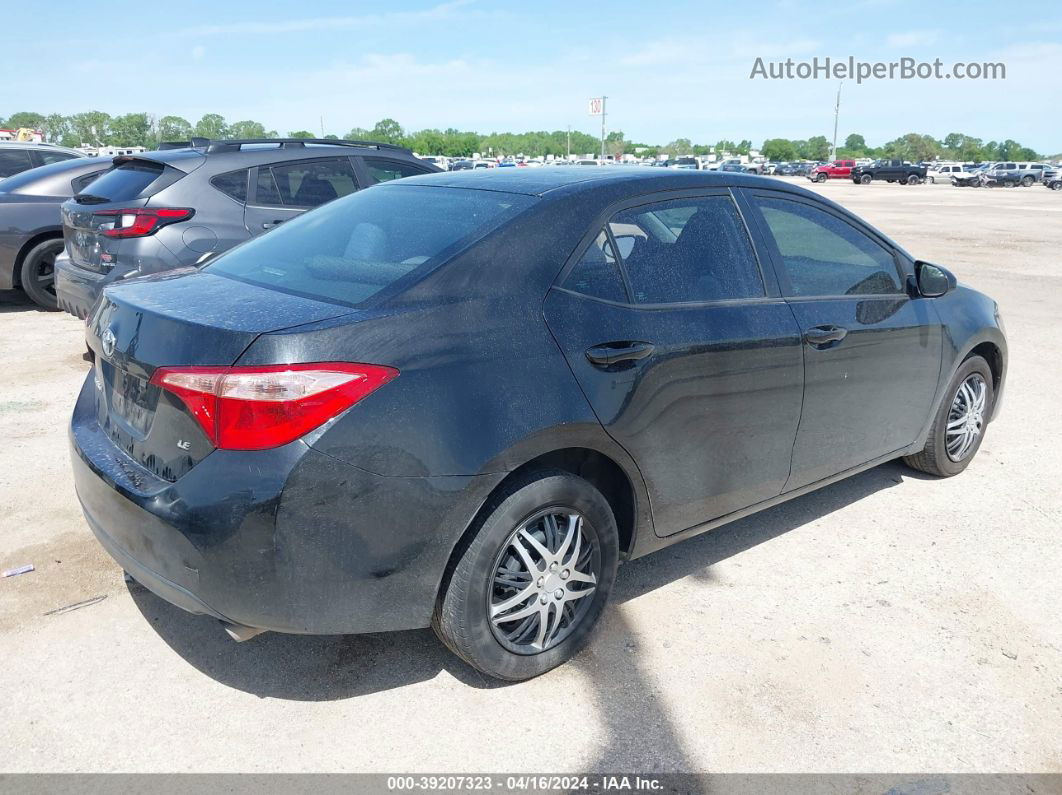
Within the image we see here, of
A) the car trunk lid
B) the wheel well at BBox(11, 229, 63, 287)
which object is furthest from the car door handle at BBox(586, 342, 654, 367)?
the wheel well at BBox(11, 229, 63, 287)

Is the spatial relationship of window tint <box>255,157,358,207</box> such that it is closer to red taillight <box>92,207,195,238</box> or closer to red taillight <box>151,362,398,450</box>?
red taillight <box>92,207,195,238</box>

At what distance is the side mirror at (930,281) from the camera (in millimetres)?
4242

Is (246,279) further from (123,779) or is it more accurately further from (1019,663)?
(1019,663)

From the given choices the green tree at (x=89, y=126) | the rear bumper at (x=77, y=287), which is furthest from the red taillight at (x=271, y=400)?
the green tree at (x=89, y=126)

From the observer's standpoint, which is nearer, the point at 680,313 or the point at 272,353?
the point at 272,353

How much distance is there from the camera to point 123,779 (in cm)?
249

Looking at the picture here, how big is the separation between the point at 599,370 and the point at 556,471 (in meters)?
0.36

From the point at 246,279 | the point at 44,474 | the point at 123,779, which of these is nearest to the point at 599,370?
the point at 246,279

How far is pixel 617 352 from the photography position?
9.63 ft

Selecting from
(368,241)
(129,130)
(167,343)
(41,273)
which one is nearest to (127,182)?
(41,273)

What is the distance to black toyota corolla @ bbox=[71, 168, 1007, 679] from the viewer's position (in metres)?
2.43

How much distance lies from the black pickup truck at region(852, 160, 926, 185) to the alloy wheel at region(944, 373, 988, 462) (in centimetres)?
6261

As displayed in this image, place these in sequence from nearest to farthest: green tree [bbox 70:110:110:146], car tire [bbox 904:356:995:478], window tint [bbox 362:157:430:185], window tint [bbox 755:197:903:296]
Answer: window tint [bbox 755:197:903:296]
car tire [bbox 904:356:995:478]
window tint [bbox 362:157:430:185]
green tree [bbox 70:110:110:146]

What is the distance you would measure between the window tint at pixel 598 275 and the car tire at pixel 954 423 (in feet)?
7.89
